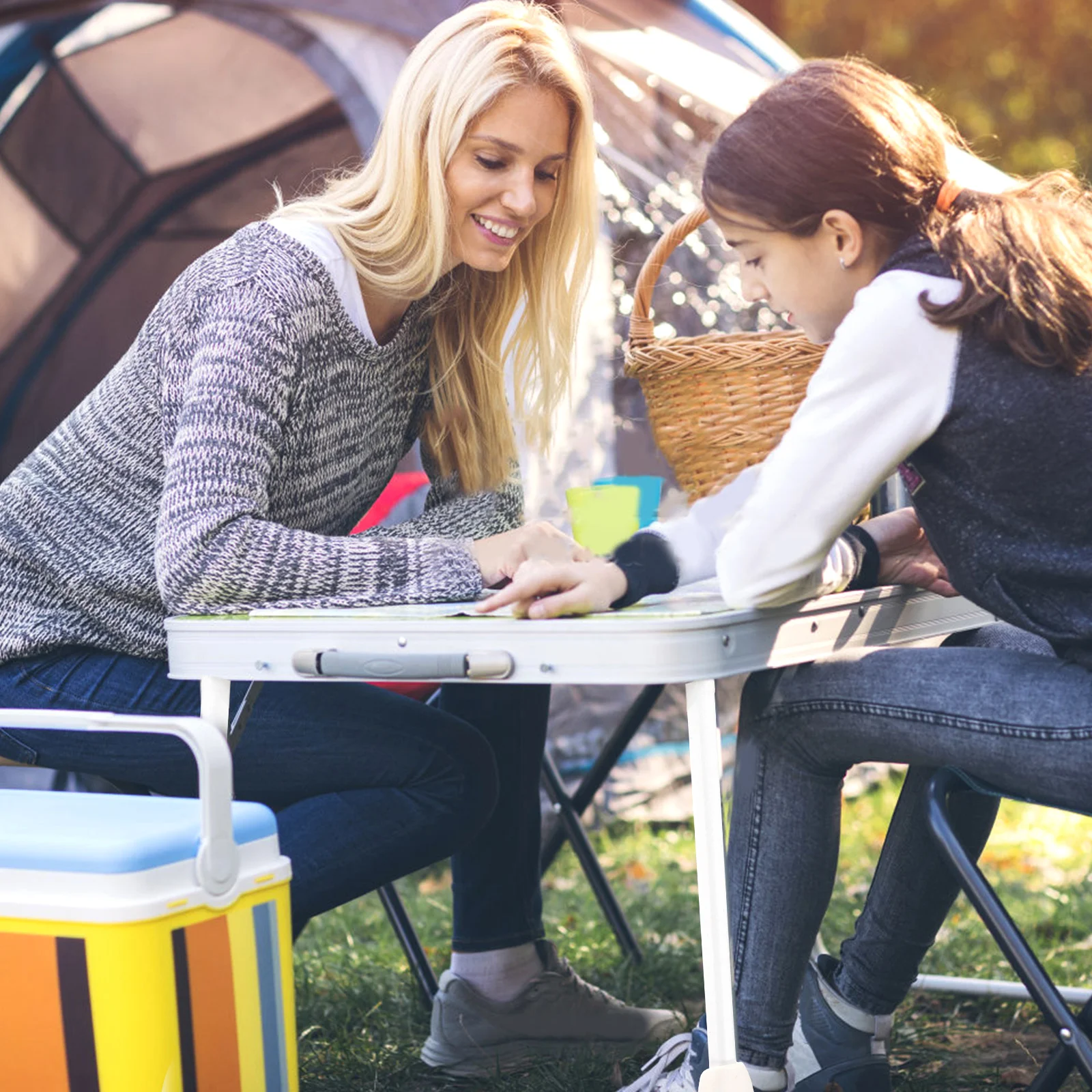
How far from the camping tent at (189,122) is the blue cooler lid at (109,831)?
2.24m

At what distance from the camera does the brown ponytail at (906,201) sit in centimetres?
138

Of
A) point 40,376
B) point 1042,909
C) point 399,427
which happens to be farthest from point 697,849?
point 40,376

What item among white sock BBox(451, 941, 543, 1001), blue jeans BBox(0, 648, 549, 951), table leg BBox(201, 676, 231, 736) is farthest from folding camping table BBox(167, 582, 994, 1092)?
white sock BBox(451, 941, 543, 1001)

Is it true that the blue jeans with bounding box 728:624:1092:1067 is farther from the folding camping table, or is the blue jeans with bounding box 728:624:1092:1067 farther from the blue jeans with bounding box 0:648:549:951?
the blue jeans with bounding box 0:648:549:951

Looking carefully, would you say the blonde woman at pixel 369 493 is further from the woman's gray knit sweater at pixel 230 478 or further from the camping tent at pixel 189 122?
the camping tent at pixel 189 122

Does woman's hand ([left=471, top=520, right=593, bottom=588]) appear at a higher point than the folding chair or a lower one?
higher

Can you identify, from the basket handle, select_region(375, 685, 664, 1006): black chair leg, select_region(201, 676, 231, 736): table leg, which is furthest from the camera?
select_region(375, 685, 664, 1006): black chair leg

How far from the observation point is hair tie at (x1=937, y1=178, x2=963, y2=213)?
1.50m

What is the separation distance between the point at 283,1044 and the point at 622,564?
0.53m

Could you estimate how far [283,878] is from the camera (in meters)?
1.35

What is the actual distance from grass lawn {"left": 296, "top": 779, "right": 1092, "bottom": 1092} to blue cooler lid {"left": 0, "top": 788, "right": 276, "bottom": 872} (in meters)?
0.81

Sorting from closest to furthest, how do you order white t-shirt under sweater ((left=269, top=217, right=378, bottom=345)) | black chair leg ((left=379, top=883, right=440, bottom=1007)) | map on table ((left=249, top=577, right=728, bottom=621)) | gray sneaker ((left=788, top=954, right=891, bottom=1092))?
1. map on table ((left=249, top=577, right=728, bottom=621))
2. gray sneaker ((left=788, top=954, right=891, bottom=1092))
3. white t-shirt under sweater ((left=269, top=217, right=378, bottom=345))
4. black chair leg ((left=379, top=883, right=440, bottom=1007))

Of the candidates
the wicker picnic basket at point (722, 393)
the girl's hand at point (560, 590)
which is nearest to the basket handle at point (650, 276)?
the wicker picnic basket at point (722, 393)

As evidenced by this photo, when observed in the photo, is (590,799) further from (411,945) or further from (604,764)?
(411,945)
